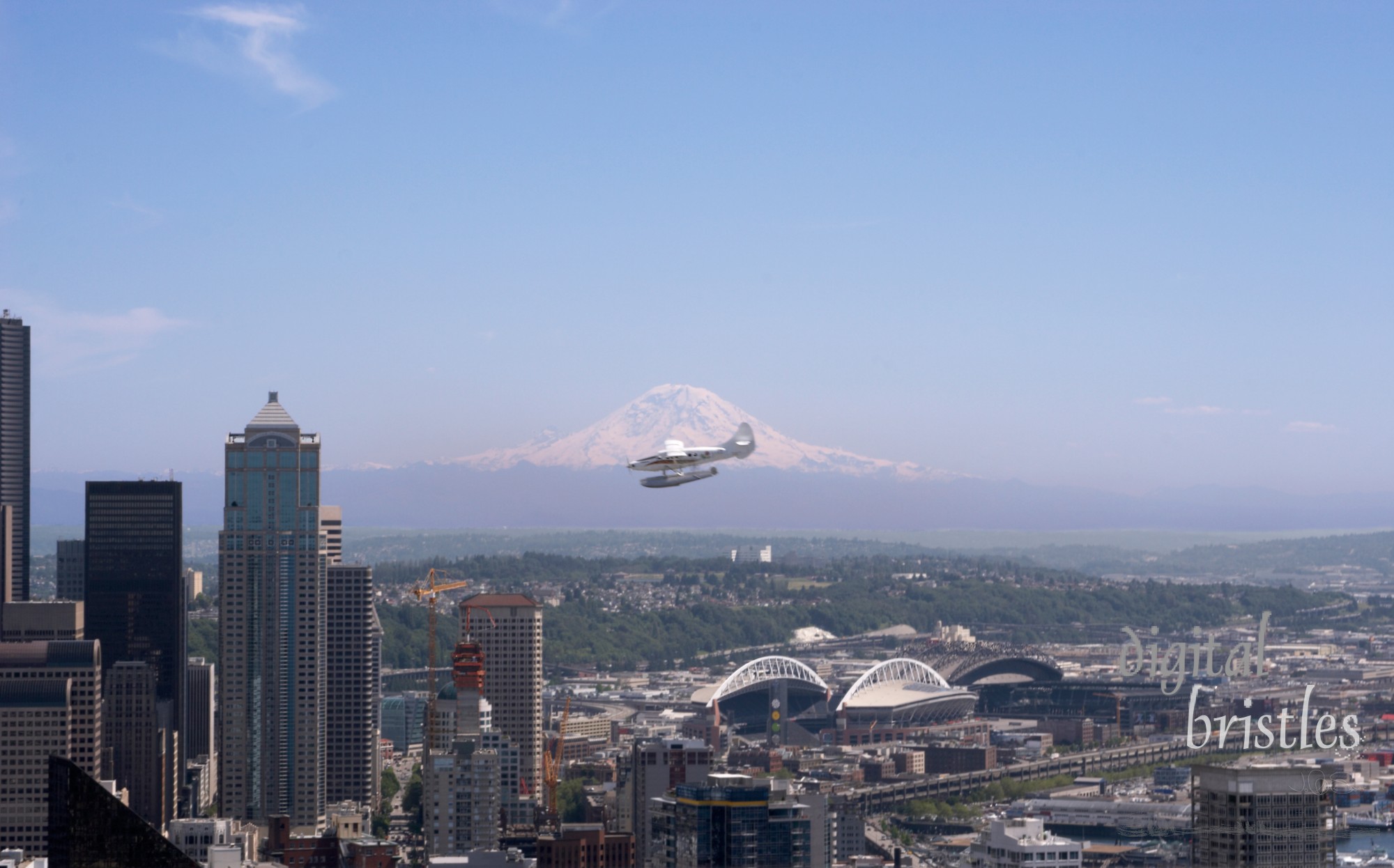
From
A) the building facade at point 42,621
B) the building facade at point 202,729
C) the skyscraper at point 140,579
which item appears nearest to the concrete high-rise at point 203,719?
the building facade at point 202,729

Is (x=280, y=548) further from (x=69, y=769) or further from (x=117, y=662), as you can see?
(x=69, y=769)

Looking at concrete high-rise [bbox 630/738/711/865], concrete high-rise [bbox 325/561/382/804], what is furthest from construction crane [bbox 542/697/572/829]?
concrete high-rise [bbox 325/561/382/804]

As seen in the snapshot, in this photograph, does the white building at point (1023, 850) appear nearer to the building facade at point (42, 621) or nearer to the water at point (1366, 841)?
the water at point (1366, 841)

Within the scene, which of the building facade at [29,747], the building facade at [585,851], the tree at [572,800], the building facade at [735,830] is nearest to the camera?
the building facade at [735,830]

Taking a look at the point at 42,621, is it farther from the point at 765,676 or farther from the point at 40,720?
the point at 765,676

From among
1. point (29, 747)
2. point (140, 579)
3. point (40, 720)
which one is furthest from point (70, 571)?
point (29, 747)

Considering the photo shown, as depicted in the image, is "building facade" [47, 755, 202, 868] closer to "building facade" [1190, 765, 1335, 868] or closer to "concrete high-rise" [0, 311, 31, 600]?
"building facade" [1190, 765, 1335, 868]
